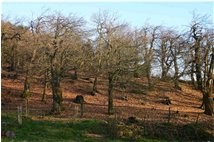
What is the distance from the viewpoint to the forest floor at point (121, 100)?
28.8 m

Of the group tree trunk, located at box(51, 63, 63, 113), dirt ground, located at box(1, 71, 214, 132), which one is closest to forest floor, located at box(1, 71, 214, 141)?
dirt ground, located at box(1, 71, 214, 132)

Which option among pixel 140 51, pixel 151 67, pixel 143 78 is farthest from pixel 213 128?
pixel 143 78

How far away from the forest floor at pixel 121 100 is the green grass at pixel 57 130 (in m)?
2.29

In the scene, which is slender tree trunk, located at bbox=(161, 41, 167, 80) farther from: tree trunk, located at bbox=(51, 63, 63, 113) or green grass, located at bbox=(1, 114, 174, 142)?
green grass, located at bbox=(1, 114, 174, 142)

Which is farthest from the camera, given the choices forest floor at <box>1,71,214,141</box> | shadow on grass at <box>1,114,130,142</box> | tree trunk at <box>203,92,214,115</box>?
tree trunk at <box>203,92,214,115</box>

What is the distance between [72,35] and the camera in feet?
94.6

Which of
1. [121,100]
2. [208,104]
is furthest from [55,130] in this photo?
[121,100]

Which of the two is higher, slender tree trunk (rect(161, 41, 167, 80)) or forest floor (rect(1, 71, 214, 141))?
slender tree trunk (rect(161, 41, 167, 80))

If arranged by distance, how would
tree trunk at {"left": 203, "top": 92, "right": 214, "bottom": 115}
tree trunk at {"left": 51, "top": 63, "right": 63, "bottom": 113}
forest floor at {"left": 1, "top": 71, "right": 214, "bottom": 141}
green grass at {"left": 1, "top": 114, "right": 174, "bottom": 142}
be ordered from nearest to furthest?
green grass at {"left": 1, "top": 114, "right": 174, "bottom": 142}
tree trunk at {"left": 51, "top": 63, "right": 63, "bottom": 113}
forest floor at {"left": 1, "top": 71, "right": 214, "bottom": 141}
tree trunk at {"left": 203, "top": 92, "right": 214, "bottom": 115}

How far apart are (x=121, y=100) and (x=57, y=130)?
59.5 feet

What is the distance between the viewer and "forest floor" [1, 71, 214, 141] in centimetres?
2881

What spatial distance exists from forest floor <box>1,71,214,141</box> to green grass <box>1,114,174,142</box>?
90.2 inches

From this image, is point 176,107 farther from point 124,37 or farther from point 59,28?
point 59,28

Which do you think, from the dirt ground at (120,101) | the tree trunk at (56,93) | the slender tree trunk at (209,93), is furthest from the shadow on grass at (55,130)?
the slender tree trunk at (209,93)
